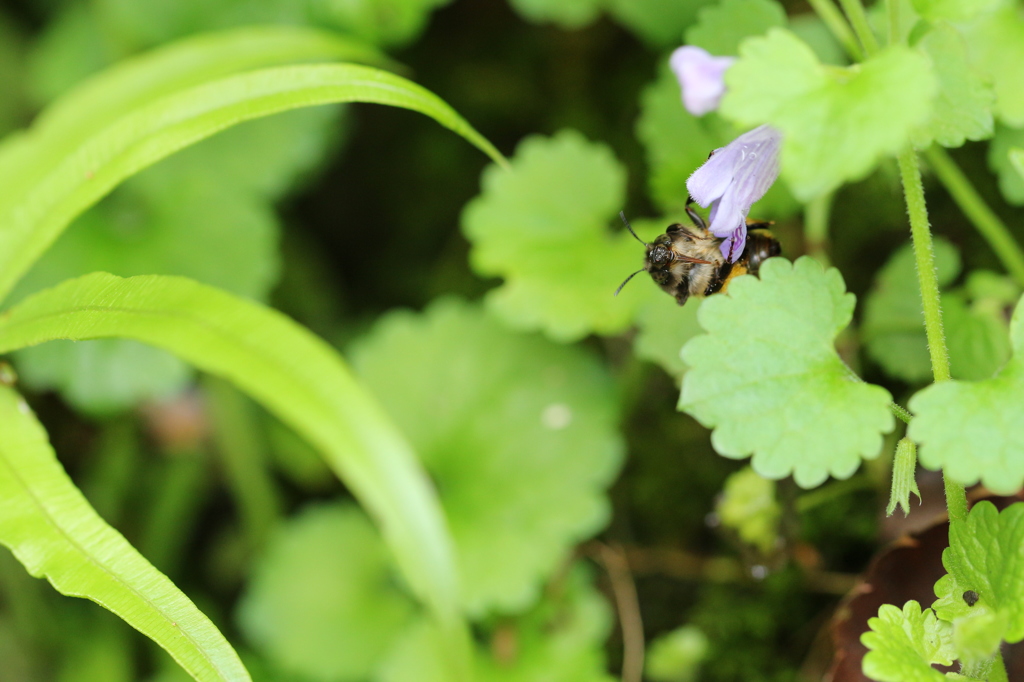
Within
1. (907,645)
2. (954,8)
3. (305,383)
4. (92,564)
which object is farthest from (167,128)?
(907,645)

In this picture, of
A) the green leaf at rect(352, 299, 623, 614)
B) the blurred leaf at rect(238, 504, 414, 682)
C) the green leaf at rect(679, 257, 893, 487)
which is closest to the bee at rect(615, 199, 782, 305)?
the green leaf at rect(679, 257, 893, 487)

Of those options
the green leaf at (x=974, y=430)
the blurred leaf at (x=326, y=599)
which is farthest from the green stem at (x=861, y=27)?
the blurred leaf at (x=326, y=599)

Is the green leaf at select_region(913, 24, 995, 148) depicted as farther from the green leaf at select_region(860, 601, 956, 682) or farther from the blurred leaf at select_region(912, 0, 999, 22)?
the green leaf at select_region(860, 601, 956, 682)

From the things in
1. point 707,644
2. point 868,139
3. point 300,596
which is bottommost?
point 707,644

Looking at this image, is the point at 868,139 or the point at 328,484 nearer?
the point at 868,139

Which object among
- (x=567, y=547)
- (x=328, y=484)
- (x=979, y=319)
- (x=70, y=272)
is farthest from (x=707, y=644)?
(x=70, y=272)

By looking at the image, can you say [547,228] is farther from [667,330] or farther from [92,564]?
[92,564]

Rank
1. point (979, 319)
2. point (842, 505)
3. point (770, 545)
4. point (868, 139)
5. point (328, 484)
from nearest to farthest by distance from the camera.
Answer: point (868, 139), point (979, 319), point (770, 545), point (842, 505), point (328, 484)

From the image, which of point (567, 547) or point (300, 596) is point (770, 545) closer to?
point (567, 547)
